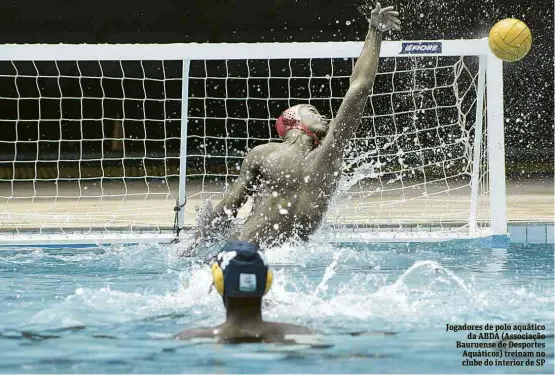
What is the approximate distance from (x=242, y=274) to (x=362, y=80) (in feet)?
6.31

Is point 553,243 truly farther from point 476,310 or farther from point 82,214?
point 82,214

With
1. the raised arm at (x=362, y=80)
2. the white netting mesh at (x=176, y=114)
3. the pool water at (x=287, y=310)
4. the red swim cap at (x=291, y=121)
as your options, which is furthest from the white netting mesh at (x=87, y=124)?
the raised arm at (x=362, y=80)

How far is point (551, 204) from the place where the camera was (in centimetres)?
1051

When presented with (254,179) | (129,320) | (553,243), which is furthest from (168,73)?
(129,320)

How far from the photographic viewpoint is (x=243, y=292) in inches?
132

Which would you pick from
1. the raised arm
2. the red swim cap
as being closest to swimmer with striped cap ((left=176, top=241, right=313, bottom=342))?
the raised arm

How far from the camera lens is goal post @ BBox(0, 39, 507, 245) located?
6828 mm

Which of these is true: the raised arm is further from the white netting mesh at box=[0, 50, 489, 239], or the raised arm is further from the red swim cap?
the white netting mesh at box=[0, 50, 489, 239]

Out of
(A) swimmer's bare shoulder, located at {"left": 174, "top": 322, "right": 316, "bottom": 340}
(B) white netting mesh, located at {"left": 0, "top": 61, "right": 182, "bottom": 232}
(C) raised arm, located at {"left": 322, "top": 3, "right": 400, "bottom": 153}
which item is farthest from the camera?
(B) white netting mesh, located at {"left": 0, "top": 61, "right": 182, "bottom": 232}

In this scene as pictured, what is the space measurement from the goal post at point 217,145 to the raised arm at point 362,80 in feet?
2.72

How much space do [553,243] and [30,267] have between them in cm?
377

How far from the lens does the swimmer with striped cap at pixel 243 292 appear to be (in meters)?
3.34

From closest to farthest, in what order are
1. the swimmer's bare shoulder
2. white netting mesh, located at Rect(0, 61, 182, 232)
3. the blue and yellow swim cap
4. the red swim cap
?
the blue and yellow swim cap
the swimmer's bare shoulder
the red swim cap
white netting mesh, located at Rect(0, 61, 182, 232)

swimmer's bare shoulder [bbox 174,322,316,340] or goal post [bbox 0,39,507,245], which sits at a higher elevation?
goal post [bbox 0,39,507,245]
